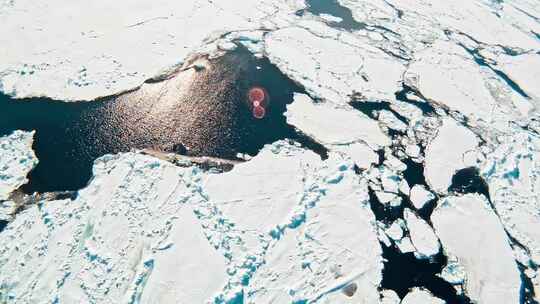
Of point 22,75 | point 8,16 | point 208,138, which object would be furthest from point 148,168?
point 8,16

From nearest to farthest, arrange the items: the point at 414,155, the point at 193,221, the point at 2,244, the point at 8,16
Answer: the point at 2,244 < the point at 193,221 < the point at 414,155 < the point at 8,16

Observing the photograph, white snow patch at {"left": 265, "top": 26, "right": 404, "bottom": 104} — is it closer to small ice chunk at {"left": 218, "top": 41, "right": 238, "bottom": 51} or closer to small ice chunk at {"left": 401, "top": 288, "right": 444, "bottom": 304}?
small ice chunk at {"left": 218, "top": 41, "right": 238, "bottom": 51}

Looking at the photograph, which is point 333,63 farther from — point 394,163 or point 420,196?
point 420,196

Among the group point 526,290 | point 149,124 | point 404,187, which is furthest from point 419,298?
point 149,124

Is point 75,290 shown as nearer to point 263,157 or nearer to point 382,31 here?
point 263,157

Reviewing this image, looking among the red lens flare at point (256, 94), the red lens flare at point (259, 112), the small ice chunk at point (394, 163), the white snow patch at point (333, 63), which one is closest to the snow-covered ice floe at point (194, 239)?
the small ice chunk at point (394, 163)

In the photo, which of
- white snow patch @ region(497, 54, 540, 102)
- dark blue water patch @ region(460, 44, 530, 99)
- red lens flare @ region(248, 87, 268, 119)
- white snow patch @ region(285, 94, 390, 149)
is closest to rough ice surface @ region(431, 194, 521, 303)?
white snow patch @ region(285, 94, 390, 149)
